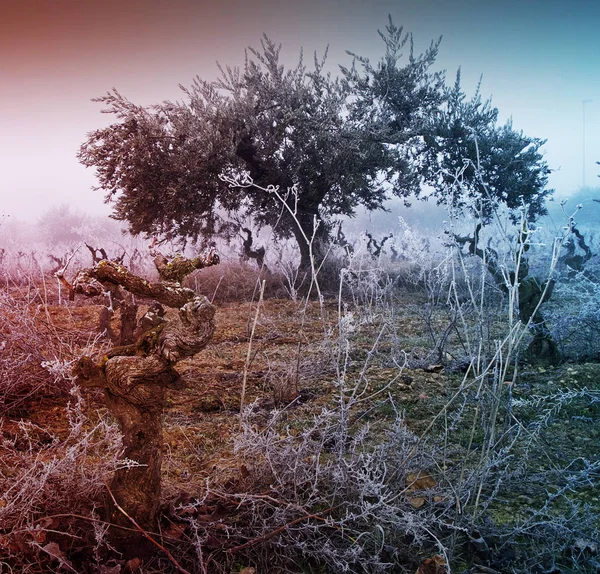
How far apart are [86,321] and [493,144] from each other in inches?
178

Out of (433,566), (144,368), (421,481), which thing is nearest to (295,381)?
(421,481)

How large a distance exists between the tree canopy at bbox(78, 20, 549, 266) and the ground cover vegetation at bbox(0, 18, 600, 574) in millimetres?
25

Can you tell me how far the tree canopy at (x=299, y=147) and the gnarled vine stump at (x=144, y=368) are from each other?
393 centimetres

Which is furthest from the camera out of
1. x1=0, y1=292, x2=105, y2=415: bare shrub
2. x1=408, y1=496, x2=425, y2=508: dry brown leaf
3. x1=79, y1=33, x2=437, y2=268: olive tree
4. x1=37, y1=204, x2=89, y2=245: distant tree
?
x1=37, y1=204, x2=89, y2=245: distant tree

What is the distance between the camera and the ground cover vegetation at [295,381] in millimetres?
1412

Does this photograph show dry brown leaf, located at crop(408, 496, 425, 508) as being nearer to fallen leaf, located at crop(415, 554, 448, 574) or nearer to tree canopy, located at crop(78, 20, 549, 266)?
fallen leaf, located at crop(415, 554, 448, 574)

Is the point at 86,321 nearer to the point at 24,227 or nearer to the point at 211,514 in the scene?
the point at 211,514

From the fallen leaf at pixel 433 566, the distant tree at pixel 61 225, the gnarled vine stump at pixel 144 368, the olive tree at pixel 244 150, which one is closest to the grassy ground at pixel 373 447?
the fallen leaf at pixel 433 566

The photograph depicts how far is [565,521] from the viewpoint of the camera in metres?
1.62

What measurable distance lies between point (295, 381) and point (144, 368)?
1.54 m

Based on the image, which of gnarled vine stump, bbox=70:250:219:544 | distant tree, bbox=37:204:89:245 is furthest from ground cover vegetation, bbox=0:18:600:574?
distant tree, bbox=37:204:89:245

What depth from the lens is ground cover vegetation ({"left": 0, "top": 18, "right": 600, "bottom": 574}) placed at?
4.63ft

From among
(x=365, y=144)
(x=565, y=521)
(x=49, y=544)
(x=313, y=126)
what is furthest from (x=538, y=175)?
(x=49, y=544)

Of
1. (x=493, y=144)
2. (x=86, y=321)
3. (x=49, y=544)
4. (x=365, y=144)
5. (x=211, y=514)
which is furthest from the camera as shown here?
(x=493, y=144)
